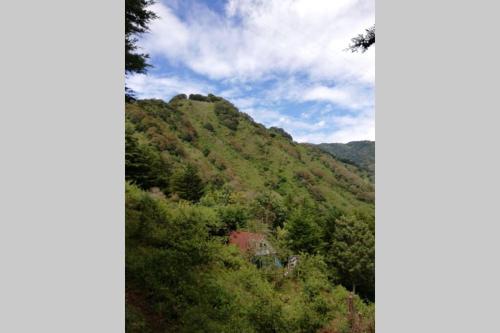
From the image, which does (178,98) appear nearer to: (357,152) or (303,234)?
(303,234)

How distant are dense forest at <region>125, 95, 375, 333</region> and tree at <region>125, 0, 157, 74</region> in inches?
24.5

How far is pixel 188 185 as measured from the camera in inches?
251

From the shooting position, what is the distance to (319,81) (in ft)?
21.4

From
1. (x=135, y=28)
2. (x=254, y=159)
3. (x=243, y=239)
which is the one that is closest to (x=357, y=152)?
(x=254, y=159)

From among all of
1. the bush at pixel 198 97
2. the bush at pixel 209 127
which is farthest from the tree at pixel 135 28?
the bush at pixel 209 127

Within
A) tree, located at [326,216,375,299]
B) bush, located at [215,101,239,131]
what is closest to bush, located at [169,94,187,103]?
bush, located at [215,101,239,131]

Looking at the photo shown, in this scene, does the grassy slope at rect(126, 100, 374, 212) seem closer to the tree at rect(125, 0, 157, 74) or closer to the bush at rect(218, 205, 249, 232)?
the bush at rect(218, 205, 249, 232)

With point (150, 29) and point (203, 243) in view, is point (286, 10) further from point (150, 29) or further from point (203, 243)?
point (203, 243)

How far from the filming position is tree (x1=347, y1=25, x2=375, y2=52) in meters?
5.75

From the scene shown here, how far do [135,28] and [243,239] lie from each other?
13.5 feet

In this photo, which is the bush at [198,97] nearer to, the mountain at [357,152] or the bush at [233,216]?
the bush at [233,216]
